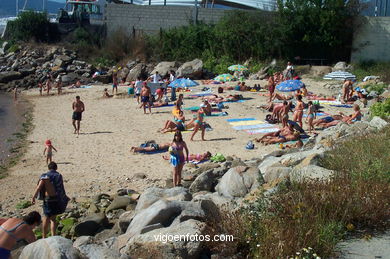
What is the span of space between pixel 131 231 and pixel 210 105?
13184 mm

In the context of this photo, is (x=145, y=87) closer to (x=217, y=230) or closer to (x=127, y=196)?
(x=127, y=196)

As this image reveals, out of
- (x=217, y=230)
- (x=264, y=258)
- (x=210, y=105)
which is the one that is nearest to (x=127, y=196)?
(x=217, y=230)

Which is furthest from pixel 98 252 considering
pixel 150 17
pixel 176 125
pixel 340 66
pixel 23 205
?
pixel 150 17

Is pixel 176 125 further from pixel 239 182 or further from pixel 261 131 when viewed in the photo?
pixel 239 182

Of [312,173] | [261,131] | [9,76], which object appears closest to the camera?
[312,173]

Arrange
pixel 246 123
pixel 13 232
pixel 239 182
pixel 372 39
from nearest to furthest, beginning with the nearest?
pixel 13 232 < pixel 239 182 < pixel 246 123 < pixel 372 39

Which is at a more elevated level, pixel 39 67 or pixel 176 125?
pixel 39 67

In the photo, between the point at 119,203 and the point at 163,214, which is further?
the point at 119,203

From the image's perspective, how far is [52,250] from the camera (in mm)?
4668

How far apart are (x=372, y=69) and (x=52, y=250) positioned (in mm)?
27321

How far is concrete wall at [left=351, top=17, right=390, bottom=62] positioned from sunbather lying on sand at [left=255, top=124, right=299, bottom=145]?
19940mm

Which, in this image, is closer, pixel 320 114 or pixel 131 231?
pixel 131 231

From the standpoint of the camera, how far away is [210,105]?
18.9 m

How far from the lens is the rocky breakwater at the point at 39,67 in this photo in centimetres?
3234
